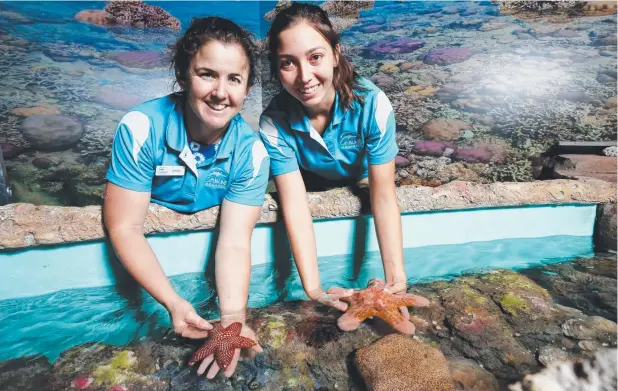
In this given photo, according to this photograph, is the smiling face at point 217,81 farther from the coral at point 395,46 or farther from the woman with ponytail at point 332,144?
the coral at point 395,46

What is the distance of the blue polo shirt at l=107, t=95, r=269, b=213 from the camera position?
6.91 ft

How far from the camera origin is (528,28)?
8586 millimetres

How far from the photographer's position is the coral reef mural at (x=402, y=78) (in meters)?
7.18

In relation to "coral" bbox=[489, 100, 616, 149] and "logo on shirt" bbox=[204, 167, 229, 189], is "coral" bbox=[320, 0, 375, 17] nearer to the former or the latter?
"coral" bbox=[489, 100, 616, 149]

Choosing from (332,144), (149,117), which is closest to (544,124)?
(332,144)

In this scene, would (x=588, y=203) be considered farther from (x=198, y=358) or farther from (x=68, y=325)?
(x=68, y=325)

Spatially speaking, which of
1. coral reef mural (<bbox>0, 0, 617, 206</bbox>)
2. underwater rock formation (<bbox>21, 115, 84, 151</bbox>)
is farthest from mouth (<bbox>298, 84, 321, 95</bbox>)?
underwater rock formation (<bbox>21, 115, 84, 151</bbox>)

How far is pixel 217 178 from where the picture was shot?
7.88ft

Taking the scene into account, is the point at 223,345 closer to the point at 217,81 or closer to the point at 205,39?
the point at 217,81

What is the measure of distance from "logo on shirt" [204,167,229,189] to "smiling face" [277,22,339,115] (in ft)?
1.98

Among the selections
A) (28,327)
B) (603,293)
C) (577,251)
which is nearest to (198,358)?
(28,327)

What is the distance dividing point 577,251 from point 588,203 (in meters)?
0.39

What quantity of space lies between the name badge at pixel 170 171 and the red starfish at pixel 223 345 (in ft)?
3.09

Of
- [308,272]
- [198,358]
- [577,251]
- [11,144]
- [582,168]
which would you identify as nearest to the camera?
[198,358]
